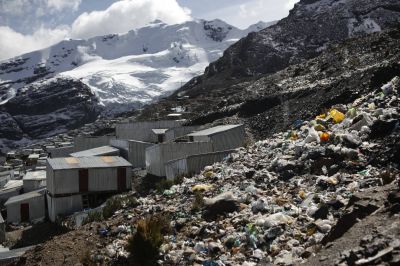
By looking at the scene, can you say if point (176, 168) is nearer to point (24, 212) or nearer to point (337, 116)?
point (337, 116)

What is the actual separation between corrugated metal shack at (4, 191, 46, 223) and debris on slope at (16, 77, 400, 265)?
19.1 meters

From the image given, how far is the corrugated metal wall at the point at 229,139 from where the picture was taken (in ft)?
103

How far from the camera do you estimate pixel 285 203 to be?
40.9 ft

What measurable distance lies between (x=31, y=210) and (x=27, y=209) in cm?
36

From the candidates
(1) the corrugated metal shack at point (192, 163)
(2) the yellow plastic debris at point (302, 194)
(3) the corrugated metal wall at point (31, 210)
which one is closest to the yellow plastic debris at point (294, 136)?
(1) the corrugated metal shack at point (192, 163)

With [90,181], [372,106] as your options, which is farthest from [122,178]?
[372,106]

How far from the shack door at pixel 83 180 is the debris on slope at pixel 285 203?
13.6 metres

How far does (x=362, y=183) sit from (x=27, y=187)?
37384 mm

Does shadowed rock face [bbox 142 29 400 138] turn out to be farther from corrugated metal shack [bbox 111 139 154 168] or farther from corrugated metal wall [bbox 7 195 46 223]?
corrugated metal wall [bbox 7 195 46 223]

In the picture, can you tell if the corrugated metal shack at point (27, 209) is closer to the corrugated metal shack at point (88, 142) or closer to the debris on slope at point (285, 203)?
the corrugated metal shack at point (88, 142)

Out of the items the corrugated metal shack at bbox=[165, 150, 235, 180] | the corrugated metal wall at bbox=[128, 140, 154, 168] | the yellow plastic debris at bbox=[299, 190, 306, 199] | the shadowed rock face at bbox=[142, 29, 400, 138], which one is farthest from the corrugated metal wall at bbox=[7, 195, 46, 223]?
the yellow plastic debris at bbox=[299, 190, 306, 199]

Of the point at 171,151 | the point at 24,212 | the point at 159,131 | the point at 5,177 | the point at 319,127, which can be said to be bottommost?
the point at 5,177

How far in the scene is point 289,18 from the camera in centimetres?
12306

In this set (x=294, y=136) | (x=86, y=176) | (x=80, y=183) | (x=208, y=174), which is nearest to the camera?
(x=208, y=174)
